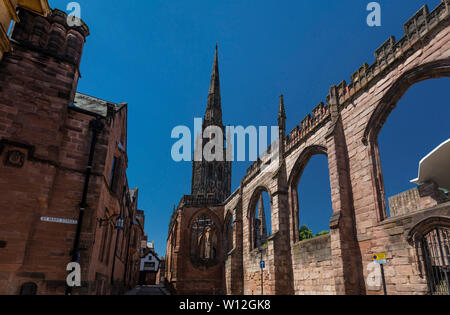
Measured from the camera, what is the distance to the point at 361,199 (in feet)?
34.3

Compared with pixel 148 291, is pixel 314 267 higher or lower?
higher

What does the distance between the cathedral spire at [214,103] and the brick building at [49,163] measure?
50.8 m

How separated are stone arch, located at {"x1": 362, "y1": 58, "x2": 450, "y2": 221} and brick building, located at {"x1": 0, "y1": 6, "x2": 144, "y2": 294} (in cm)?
927

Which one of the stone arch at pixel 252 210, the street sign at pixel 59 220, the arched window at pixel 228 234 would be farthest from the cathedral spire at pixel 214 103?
the street sign at pixel 59 220

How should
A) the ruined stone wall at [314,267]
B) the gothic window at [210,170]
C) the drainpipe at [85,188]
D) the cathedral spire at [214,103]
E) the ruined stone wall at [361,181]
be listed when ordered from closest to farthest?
the drainpipe at [85,188] < the ruined stone wall at [361,181] < the ruined stone wall at [314,267] < the gothic window at [210,170] < the cathedral spire at [214,103]

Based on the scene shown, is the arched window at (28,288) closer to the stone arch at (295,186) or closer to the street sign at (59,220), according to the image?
the street sign at (59,220)

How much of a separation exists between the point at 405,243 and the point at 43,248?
10356 mm

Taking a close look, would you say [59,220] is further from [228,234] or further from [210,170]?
[210,170]

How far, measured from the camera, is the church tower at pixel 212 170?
54906 mm

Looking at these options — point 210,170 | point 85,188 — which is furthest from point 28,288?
→ point 210,170

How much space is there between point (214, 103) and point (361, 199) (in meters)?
56.3

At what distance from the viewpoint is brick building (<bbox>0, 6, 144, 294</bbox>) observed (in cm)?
781

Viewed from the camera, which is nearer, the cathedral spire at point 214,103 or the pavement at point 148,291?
the pavement at point 148,291
